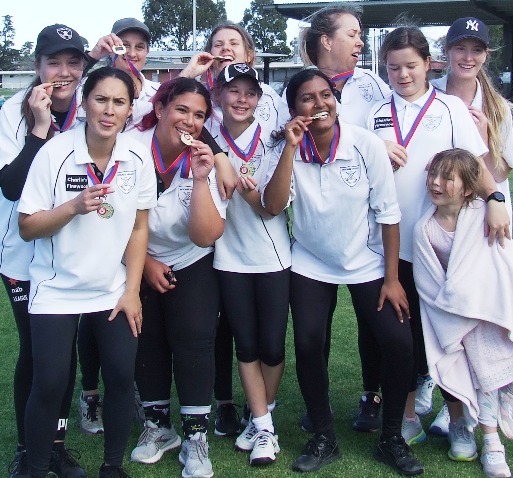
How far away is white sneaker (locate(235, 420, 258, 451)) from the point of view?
4.03 meters

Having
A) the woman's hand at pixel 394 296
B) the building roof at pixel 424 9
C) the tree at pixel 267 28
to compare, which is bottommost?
the woman's hand at pixel 394 296

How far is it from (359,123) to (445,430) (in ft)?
6.18

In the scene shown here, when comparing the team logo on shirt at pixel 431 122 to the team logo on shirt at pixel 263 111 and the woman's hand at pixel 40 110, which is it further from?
the woman's hand at pixel 40 110

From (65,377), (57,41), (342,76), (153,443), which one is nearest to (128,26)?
(57,41)

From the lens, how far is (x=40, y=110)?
3.36 meters

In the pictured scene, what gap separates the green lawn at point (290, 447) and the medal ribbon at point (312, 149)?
5.34 feet

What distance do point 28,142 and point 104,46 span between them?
0.92 m

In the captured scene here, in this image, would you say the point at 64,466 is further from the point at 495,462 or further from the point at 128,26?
the point at 128,26

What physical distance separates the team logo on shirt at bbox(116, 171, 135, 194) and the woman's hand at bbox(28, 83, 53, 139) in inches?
15.8

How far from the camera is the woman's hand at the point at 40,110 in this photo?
3365 millimetres

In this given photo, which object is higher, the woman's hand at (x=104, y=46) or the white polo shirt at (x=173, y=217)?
the woman's hand at (x=104, y=46)

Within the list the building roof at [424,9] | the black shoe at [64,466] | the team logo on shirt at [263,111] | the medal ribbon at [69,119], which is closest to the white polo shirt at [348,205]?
the team logo on shirt at [263,111]

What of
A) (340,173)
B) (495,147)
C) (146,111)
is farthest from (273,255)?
(495,147)

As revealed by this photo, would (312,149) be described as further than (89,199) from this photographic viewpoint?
Yes
